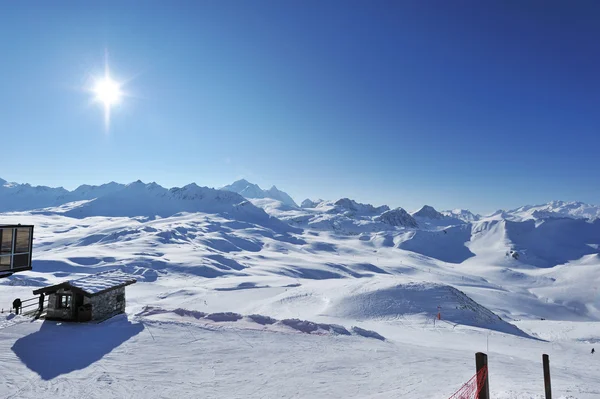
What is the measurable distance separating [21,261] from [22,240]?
4.13 feet

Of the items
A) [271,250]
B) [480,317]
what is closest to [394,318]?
[480,317]

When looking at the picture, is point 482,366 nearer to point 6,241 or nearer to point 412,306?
point 6,241

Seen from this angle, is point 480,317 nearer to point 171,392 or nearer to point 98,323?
point 171,392

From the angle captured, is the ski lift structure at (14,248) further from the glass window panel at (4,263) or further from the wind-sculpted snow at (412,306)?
the wind-sculpted snow at (412,306)

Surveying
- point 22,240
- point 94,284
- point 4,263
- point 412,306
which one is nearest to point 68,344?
point 4,263

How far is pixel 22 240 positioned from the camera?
19953mm

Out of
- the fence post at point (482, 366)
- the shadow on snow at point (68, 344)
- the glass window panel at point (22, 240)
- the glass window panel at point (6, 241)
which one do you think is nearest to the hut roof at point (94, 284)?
the shadow on snow at point (68, 344)

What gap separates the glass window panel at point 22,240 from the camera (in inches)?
774

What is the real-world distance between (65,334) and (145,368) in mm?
8263

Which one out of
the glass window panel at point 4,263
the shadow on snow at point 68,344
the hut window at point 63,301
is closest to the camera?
the shadow on snow at point 68,344

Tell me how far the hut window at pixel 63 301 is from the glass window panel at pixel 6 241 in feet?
22.7

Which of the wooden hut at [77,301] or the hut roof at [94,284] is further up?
the hut roof at [94,284]

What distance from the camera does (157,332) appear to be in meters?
22.9

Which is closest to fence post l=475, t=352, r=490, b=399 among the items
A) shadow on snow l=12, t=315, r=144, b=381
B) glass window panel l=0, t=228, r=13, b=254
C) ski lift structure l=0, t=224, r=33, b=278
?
shadow on snow l=12, t=315, r=144, b=381
